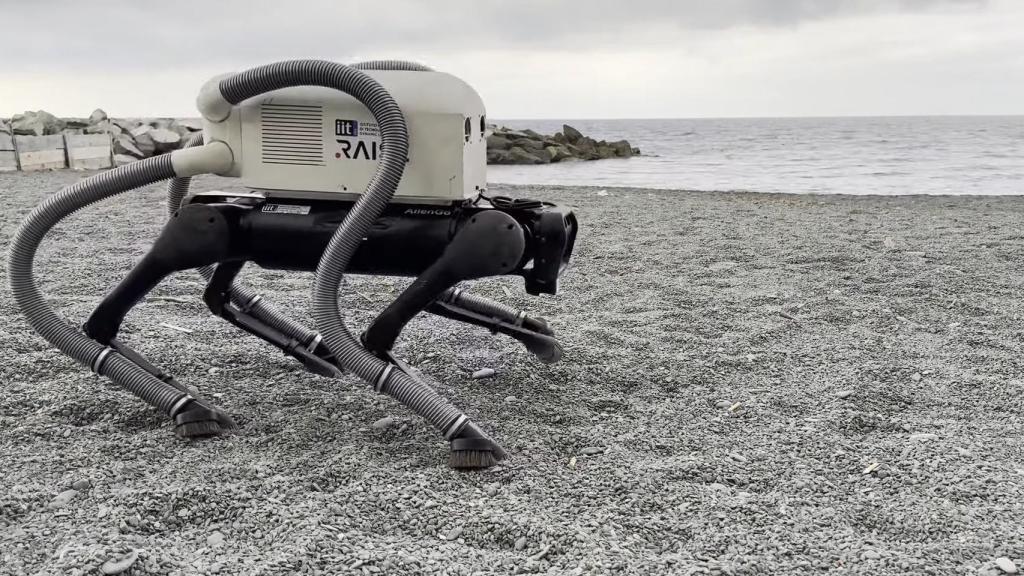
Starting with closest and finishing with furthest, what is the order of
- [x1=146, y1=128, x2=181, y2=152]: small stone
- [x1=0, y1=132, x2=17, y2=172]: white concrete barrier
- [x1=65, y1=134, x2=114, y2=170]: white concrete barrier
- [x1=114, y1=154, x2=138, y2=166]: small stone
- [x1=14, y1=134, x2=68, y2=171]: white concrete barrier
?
1. [x1=0, y1=132, x2=17, y2=172]: white concrete barrier
2. [x1=14, y1=134, x2=68, y2=171]: white concrete barrier
3. [x1=65, y1=134, x2=114, y2=170]: white concrete barrier
4. [x1=114, y1=154, x2=138, y2=166]: small stone
5. [x1=146, y1=128, x2=181, y2=152]: small stone

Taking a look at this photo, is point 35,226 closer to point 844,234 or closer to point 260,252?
point 260,252

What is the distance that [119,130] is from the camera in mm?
15797

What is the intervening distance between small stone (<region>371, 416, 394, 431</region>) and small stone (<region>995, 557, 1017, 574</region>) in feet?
5.10

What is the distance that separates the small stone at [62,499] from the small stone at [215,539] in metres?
0.41

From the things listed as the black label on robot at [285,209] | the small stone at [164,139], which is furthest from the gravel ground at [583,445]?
the small stone at [164,139]

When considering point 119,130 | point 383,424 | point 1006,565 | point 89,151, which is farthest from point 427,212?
point 119,130

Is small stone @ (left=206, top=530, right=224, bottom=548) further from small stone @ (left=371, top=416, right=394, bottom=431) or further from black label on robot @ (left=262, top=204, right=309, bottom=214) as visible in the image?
black label on robot @ (left=262, top=204, right=309, bottom=214)

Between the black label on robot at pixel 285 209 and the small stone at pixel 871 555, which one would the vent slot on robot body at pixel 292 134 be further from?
the small stone at pixel 871 555

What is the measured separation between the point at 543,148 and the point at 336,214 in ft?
71.8

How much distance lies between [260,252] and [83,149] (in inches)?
460

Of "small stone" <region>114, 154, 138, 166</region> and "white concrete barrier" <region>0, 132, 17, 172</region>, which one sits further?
"small stone" <region>114, 154, 138, 166</region>

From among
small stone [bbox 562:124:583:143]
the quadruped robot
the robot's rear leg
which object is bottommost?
the robot's rear leg

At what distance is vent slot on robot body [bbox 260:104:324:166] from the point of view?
223 cm

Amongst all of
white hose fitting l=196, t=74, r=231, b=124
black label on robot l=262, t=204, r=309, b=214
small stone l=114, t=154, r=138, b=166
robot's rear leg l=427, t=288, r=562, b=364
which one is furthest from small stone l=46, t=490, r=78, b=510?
small stone l=114, t=154, r=138, b=166
